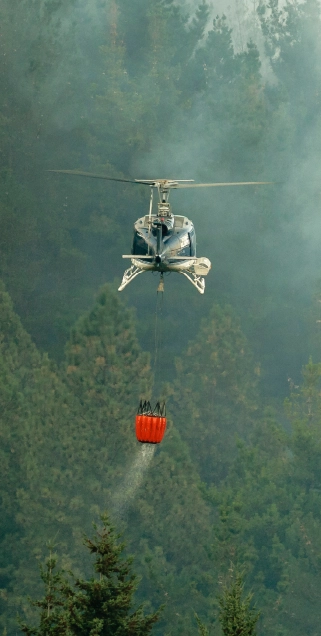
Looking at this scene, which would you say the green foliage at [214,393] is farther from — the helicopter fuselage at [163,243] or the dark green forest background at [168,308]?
the helicopter fuselage at [163,243]

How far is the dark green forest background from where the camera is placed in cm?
8481

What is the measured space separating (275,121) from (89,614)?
87987 millimetres

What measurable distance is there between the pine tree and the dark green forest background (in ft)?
100

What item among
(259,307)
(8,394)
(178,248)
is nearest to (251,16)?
(259,307)

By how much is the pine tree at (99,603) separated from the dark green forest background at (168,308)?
3049 centimetres

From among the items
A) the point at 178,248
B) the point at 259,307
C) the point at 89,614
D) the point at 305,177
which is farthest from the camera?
the point at 305,177

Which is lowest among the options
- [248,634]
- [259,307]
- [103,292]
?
[248,634]

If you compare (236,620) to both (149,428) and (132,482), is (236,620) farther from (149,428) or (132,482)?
(132,482)

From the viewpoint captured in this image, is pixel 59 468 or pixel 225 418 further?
pixel 225 418

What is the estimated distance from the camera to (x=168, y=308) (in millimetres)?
120688

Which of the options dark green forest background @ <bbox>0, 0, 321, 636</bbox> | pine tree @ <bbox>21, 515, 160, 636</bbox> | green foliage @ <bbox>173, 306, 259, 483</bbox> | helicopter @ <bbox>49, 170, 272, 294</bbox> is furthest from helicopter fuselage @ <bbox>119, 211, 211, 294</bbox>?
green foliage @ <bbox>173, 306, 259, 483</bbox>

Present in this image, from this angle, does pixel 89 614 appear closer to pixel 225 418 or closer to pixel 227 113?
pixel 225 418

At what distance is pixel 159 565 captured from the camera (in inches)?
3287

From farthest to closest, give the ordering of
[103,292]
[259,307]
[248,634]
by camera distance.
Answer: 1. [259,307]
2. [103,292]
3. [248,634]
